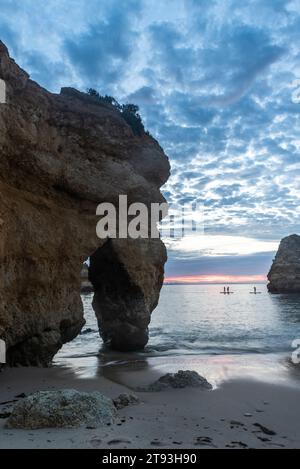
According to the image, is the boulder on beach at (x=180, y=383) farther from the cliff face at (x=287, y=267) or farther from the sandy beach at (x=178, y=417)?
the cliff face at (x=287, y=267)

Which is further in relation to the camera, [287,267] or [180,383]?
[287,267]

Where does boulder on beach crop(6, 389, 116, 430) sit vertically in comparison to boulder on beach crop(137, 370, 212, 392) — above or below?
above

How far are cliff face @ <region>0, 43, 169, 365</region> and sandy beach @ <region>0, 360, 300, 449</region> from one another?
97.4 inches

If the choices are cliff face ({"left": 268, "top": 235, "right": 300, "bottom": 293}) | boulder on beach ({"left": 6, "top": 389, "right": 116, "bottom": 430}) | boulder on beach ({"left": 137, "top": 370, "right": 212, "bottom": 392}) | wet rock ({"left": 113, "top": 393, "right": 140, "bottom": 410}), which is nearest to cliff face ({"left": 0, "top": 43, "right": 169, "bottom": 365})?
boulder on beach ({"left": 137, "top": 370, "right": 212, "bottom": 392})

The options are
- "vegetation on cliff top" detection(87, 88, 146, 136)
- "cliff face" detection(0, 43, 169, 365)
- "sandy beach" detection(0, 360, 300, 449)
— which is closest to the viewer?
"sandy beach" detection(0, 360, 300, 449)

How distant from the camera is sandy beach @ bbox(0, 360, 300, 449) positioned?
580 cm

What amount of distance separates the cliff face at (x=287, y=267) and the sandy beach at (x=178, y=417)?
3531 inches

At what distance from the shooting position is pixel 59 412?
646 centimetres

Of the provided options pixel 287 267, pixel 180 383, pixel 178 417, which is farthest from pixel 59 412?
pixel 287 267

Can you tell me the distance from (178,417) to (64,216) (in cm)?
978

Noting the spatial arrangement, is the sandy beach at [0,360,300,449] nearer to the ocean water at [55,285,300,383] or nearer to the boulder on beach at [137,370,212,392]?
the boulder on beach at [137,370,212,392]

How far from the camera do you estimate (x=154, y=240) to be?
20984 millimetres

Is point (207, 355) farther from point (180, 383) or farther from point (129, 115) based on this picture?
point (129, 115)
